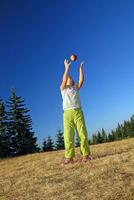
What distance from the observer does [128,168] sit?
10.9 m

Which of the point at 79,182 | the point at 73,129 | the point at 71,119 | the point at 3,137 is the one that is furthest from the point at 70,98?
the point at 3,137

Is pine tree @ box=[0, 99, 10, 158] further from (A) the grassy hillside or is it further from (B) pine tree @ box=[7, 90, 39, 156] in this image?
(A) the grassy hillside

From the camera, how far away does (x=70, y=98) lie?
13461 mm

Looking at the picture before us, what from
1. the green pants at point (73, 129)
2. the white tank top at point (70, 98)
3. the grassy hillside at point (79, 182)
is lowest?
the grassy hillside at point (79, 182)

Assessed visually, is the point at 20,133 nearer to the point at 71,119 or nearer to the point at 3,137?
the point at 3,137

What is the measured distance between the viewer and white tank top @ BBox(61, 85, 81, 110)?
44.0 ft

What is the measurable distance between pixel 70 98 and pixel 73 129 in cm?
105

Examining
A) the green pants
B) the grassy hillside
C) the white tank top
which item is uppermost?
the white tank top

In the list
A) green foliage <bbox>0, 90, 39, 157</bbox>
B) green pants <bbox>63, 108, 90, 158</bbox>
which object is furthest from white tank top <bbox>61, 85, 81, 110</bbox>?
green foliage <bbox>0, 90, 39, 157</bbox>

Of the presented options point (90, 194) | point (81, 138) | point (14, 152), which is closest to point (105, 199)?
point (90, 194)

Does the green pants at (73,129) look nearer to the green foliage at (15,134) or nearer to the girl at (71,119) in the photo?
the girl at (71,119)

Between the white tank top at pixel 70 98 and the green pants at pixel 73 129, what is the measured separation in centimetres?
15

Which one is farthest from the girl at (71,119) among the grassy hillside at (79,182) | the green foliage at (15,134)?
the green foliage at (15,134)

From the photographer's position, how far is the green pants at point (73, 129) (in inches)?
523
